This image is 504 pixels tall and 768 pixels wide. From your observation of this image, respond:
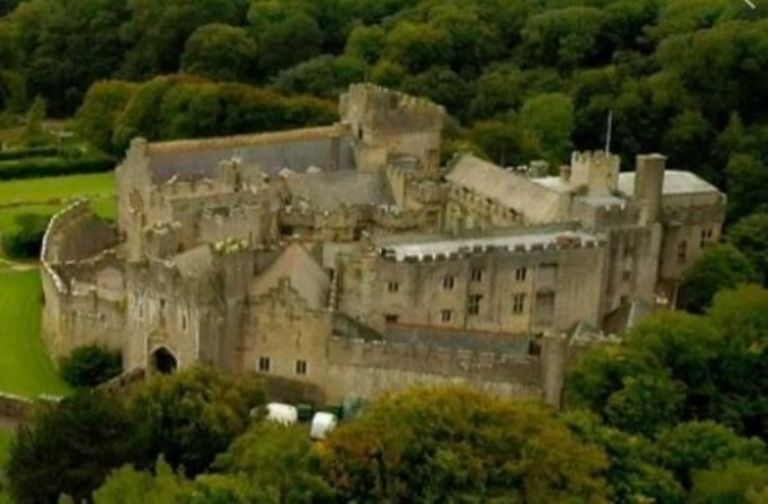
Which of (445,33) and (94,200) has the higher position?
(445,33)

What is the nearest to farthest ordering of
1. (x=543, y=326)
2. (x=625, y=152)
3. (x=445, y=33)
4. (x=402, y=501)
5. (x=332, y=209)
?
1. (x=402, y=501)
2. (x=543, y=326)
3. (x=332, y=209)
4. (x=625, y=152)
5. (x=445, y=33)

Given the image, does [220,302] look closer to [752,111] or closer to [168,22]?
[752,111]

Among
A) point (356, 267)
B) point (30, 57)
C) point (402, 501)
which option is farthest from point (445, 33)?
point (402, 501)

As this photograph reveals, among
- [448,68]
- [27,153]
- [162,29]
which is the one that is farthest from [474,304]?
[162,29]

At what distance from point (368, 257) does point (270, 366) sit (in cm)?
506

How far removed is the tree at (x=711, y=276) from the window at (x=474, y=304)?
33.7 ft

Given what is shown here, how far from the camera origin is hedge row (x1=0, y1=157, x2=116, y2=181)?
299ft

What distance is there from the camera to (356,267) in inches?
2222

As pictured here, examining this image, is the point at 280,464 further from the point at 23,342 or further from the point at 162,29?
the point at 162,29

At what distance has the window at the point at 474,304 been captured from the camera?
5812 cm

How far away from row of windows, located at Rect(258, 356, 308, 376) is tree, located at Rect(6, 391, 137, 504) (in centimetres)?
811

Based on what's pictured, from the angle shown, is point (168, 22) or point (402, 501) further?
point (168, 22)

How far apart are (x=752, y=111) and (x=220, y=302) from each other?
49.1 meters

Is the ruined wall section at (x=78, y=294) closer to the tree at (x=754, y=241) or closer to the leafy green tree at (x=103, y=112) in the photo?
the leafy green tree at (x=103, y=112)
